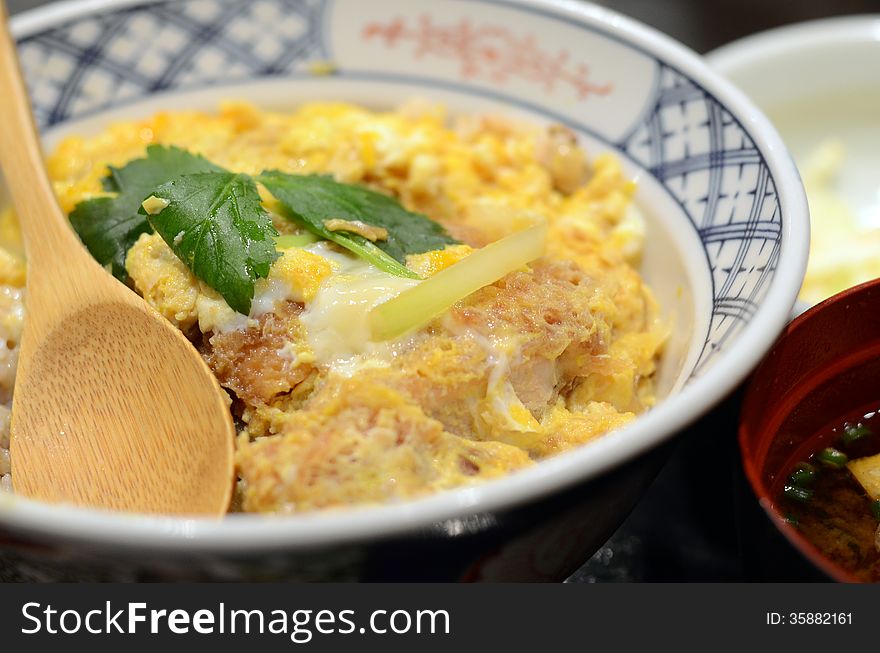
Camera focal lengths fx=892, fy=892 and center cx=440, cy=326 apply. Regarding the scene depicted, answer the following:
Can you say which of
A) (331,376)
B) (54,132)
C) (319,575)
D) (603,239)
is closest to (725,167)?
(603,239)

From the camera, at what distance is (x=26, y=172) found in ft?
6.25

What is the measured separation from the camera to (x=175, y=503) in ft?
4.72

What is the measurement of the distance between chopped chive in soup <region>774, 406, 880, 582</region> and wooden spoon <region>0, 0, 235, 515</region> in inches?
39.2

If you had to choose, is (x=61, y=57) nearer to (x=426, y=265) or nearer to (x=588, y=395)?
(x=426, y=265)

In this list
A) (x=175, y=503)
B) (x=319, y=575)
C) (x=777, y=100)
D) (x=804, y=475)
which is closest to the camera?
(x=319, y=575)

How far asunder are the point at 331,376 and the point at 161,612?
448 mm

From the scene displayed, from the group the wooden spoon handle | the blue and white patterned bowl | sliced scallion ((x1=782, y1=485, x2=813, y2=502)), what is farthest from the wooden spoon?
sliced scallion ((x1=782, y1=485, x2=813, y2=502))

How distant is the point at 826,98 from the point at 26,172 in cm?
267

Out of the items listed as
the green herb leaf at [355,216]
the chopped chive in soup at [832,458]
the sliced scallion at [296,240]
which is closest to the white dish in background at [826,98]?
the chopped chive in soup at [832,458]

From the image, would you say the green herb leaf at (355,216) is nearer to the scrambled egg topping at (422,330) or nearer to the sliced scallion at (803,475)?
the scrambled egg topping at (422,330)

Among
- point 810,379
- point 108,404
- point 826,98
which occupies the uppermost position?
point 826,98

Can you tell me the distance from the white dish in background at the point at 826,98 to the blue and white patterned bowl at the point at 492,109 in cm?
104

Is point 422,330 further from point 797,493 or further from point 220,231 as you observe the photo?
point 797,493

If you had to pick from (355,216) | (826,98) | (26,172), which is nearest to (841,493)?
(355,216)
